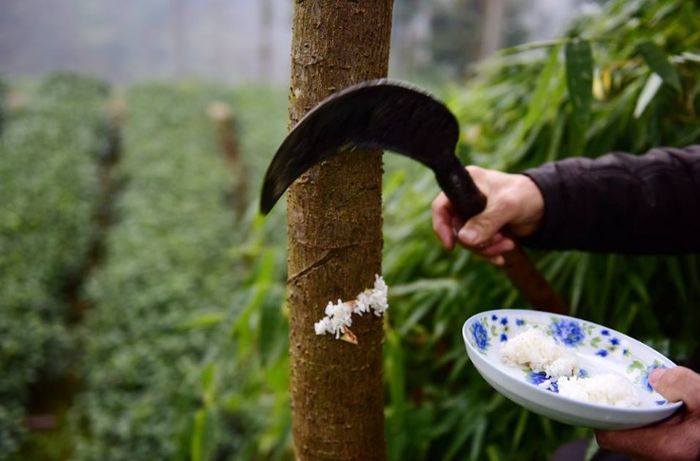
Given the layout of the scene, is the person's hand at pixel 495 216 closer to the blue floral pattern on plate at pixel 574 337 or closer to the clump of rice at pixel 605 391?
the blue floral pattern on plate at pixel 574 337

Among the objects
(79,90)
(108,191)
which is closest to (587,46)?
(108,191)

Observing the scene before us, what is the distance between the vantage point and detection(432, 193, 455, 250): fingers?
1040 mm

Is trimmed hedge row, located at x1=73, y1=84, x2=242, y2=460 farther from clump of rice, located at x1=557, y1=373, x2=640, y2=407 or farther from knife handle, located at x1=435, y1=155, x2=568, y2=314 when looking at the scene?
clump of rice, located at x1=557, y1=373, x2=640, y2=407

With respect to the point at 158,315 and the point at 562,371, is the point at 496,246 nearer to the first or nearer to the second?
the point at 562,371

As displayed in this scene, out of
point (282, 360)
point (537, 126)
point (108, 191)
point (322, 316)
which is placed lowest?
point (108, 191)

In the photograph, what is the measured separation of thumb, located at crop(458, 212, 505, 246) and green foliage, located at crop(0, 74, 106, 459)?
8.11ft

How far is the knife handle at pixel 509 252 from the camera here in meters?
0.89

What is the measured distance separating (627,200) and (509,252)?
0.78ft

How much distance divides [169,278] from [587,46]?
3109mm

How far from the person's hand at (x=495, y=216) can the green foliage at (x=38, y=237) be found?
2.43 m

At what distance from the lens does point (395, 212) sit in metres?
2.15

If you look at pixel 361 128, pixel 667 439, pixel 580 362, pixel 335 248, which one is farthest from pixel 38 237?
pixel 667 439

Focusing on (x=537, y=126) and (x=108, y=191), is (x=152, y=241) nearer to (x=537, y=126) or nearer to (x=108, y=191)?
(x=108, y=191)

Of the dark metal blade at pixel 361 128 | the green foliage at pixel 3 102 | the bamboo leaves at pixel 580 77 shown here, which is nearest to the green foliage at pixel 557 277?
the bamboo leaves at pixel 580 77
